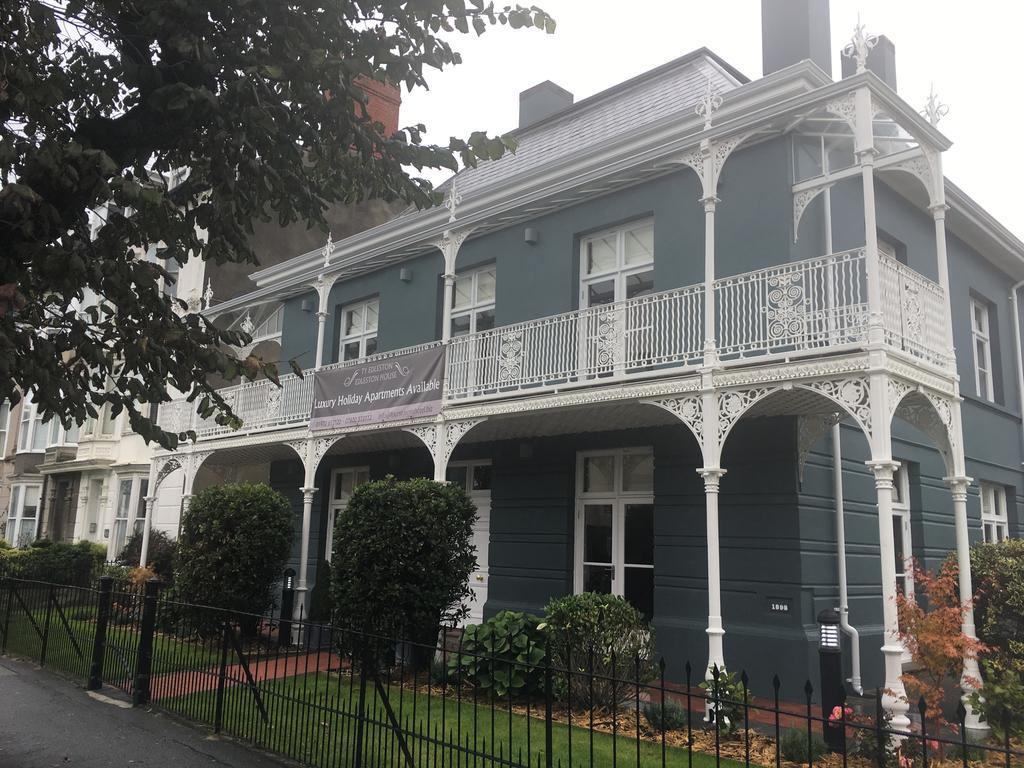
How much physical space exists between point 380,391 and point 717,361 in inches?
235

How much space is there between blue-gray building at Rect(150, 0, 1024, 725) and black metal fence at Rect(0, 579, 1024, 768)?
905mm

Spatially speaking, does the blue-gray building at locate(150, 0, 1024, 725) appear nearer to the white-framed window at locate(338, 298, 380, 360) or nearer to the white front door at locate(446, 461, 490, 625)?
the white front door at locate(446, 461, 490, 625)

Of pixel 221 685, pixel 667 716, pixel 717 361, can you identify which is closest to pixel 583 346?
pixel 717 361

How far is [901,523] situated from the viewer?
11945 mm

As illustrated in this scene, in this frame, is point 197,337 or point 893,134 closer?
point 197,337

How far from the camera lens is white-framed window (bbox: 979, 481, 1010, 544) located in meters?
13.9

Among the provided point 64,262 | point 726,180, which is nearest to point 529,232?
point 726,180

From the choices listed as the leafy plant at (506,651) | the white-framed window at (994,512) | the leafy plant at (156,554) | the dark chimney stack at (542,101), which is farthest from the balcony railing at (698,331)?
the leafy plant at (156,554)

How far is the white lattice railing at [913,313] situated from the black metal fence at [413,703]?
3751mm

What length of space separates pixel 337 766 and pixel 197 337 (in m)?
3.43

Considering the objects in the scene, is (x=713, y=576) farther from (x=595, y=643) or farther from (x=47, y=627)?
(x=47, y=627)

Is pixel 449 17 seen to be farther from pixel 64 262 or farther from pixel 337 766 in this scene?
pixel 337 766

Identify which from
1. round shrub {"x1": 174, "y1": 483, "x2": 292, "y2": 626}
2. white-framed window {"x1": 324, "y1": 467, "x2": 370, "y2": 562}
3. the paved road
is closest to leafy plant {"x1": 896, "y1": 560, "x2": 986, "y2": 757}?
the paved road

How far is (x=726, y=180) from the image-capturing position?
36.7 ft
